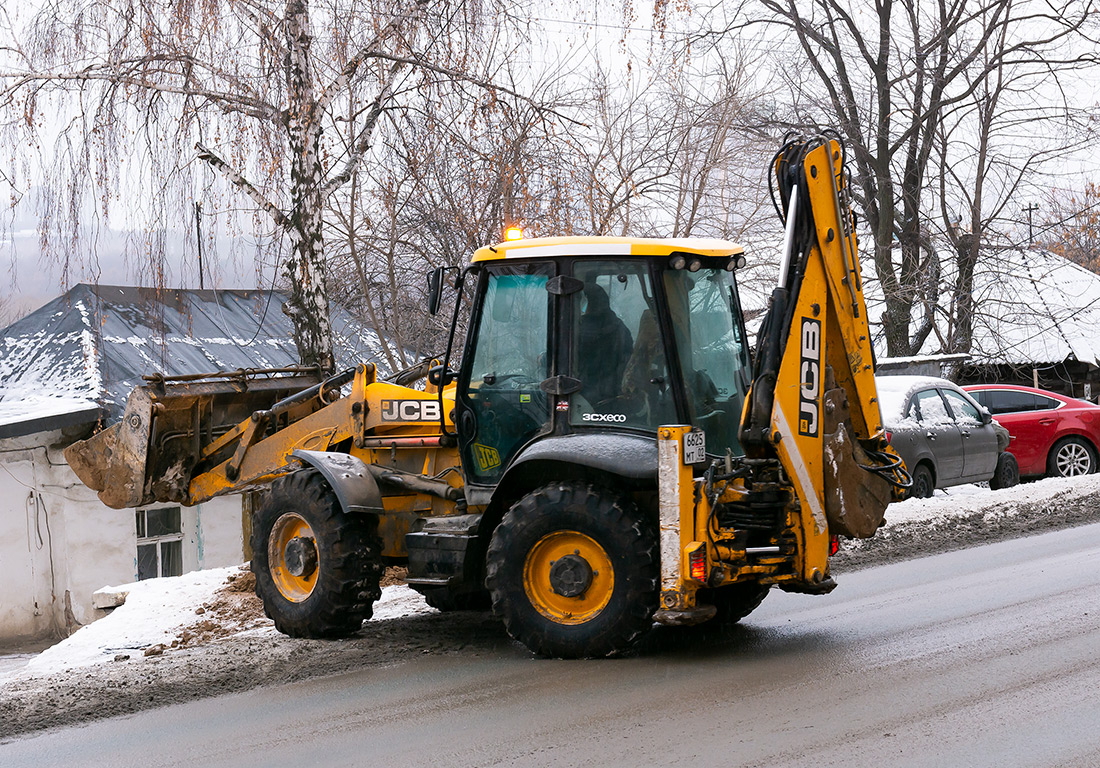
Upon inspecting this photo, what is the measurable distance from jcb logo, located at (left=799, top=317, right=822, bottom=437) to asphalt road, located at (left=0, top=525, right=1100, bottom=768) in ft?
4.49

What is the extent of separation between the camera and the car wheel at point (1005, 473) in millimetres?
17625

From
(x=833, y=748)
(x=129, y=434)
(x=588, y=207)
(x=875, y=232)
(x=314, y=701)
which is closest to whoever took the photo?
(x=833, y=748)

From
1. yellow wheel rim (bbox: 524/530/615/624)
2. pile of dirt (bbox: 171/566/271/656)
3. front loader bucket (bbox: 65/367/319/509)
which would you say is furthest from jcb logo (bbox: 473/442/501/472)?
pile of dirt (bbox: 171/566/271/656)

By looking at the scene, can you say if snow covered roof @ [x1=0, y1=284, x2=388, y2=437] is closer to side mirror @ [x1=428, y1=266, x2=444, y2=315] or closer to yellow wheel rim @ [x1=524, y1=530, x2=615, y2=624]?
side mirror @ [x1=428, y1=266, x2=444, y2=315]

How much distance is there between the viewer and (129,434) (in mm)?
9695

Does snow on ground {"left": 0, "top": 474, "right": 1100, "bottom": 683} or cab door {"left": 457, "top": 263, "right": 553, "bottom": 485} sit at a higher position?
cab door {"left": 457, "top": 263, "right": 553, "bottom": 485}

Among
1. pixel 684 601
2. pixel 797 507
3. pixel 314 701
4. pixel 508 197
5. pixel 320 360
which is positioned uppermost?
pixel 508 197

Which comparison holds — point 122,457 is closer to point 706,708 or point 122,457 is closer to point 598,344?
point 598,344

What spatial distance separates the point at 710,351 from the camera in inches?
298

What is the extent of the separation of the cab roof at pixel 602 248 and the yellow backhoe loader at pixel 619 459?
15 mm

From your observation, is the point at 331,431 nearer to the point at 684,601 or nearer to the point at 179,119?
the point at 684,601

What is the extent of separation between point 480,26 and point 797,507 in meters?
7.62

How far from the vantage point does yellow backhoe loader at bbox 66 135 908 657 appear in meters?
6.88

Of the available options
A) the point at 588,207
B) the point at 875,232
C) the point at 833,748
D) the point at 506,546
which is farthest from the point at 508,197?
Result: the point at 875,232
